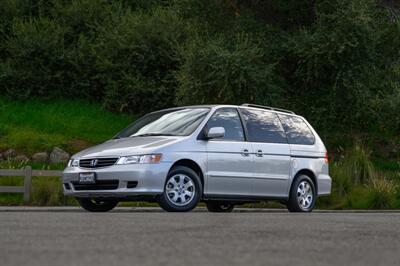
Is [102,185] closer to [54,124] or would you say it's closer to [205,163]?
[205,163]

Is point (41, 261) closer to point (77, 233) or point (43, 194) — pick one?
point (77, 233)

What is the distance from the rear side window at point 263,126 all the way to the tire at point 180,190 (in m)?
1.46

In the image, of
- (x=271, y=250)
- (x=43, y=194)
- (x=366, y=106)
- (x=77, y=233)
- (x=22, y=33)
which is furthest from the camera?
(x=22, y=33)

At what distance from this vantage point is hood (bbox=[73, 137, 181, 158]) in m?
12.3

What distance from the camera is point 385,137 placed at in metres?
31.1

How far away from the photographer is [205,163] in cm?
1271

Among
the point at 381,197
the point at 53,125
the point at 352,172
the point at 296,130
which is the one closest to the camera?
the point at 296,130

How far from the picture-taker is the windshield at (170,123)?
508 inches

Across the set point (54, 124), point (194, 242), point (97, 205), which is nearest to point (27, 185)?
point (97, 205)

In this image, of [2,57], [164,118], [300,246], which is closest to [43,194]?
[164,118]

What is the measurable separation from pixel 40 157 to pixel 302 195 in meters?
14.8

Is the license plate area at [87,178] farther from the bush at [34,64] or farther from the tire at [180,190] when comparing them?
the bush at [34,64]

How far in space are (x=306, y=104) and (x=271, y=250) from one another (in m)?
20.9

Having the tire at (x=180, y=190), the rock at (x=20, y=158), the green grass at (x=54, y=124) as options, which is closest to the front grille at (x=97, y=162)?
the tire at (x=180, y=190)
